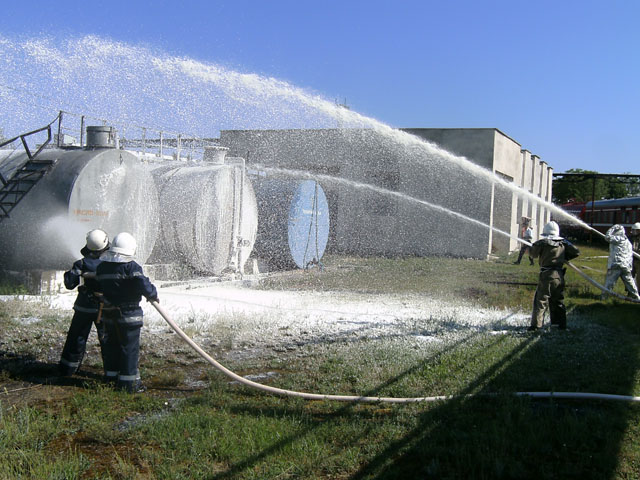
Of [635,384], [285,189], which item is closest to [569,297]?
[635,384]

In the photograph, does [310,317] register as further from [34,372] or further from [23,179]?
[23,179]

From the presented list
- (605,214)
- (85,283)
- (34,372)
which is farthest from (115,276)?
(605,214)

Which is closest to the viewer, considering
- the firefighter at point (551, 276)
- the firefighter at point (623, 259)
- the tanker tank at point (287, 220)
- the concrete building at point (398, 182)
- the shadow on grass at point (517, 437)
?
the shadow on grass at point (517, 437)

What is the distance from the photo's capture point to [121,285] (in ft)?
17.0

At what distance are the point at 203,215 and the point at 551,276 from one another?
24.7 feet

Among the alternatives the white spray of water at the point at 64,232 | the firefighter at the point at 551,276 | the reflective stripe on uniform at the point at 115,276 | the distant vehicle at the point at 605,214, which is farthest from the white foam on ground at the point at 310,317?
the distant vehicle at the point at 605,214

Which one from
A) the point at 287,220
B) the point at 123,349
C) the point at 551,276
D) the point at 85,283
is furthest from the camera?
the point at 287,220

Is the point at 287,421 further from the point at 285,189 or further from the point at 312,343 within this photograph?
the point at 285,189

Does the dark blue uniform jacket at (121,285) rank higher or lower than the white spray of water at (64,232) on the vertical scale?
lower

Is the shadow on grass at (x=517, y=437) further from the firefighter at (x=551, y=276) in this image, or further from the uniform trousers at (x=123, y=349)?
the uniform trousers at (x=123, y=349)

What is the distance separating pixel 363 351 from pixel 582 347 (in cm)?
266

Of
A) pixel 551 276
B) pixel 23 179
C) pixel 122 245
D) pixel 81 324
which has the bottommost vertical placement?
pixel 81 324

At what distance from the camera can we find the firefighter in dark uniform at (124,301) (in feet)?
16.7

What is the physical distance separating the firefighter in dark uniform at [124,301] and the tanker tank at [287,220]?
33.0ft
